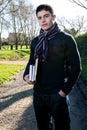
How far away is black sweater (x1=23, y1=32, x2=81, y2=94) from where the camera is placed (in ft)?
11.5

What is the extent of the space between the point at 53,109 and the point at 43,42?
0.77 meters

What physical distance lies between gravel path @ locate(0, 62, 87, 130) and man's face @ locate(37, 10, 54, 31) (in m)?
3.16

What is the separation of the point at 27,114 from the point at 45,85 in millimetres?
4151

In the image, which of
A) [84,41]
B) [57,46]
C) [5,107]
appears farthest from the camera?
[84,41]

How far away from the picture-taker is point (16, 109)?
8.35 m

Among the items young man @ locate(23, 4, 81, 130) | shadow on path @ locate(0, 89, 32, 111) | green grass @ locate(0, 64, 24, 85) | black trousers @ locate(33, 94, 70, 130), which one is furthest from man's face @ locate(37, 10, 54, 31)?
green grass @ locate(0, 64, 24, 85)

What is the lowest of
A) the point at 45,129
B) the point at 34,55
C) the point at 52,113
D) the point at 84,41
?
the point at 84,41

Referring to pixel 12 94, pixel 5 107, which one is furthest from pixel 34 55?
pixel 12 94

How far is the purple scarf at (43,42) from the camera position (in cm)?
360

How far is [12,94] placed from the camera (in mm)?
10930

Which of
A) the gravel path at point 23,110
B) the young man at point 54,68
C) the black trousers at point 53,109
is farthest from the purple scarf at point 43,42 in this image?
the gravel path at point 23,110

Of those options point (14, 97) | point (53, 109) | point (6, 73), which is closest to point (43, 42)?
point (53, 109)

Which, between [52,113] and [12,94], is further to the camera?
[12,94]

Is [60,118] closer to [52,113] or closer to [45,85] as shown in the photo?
[52,113]
